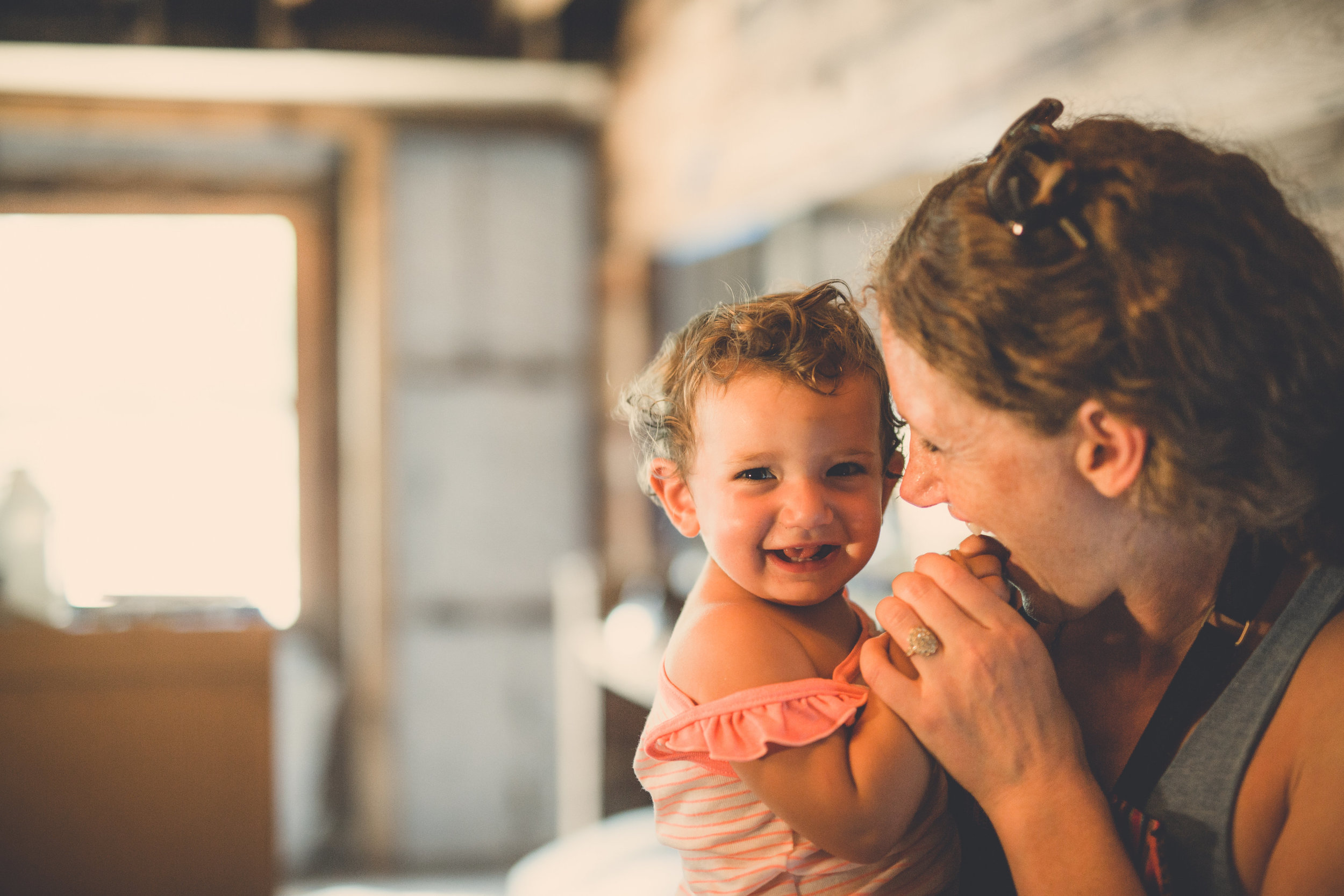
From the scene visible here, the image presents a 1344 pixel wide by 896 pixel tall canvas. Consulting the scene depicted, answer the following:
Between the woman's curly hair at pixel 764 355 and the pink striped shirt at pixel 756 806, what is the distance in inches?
11.8

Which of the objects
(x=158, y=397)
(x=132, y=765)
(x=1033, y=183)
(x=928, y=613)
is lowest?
(x=132, y=765)

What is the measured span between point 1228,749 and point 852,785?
32 centimetres

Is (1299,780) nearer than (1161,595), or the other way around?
(1299,780)

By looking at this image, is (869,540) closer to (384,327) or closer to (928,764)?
(928,764)

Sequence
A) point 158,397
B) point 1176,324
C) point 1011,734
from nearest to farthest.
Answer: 1. point 1176,324
2. point 1011,734
3. point 158,397

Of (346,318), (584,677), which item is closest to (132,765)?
(584,677)

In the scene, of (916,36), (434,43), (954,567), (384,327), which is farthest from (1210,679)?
(434,43)

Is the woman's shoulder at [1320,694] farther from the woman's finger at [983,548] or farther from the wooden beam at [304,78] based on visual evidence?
the wooden beam at [304,78]

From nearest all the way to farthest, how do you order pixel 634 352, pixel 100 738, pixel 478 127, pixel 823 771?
pixel 823 771 → pixel 100 738 → pixel 634 352 → pixel 478 127

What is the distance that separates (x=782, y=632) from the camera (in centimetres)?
110

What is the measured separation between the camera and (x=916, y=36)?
2287 mm

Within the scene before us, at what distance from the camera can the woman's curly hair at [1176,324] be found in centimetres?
82

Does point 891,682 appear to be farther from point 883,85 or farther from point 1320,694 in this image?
point 883,85

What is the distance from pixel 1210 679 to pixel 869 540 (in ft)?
1.19
